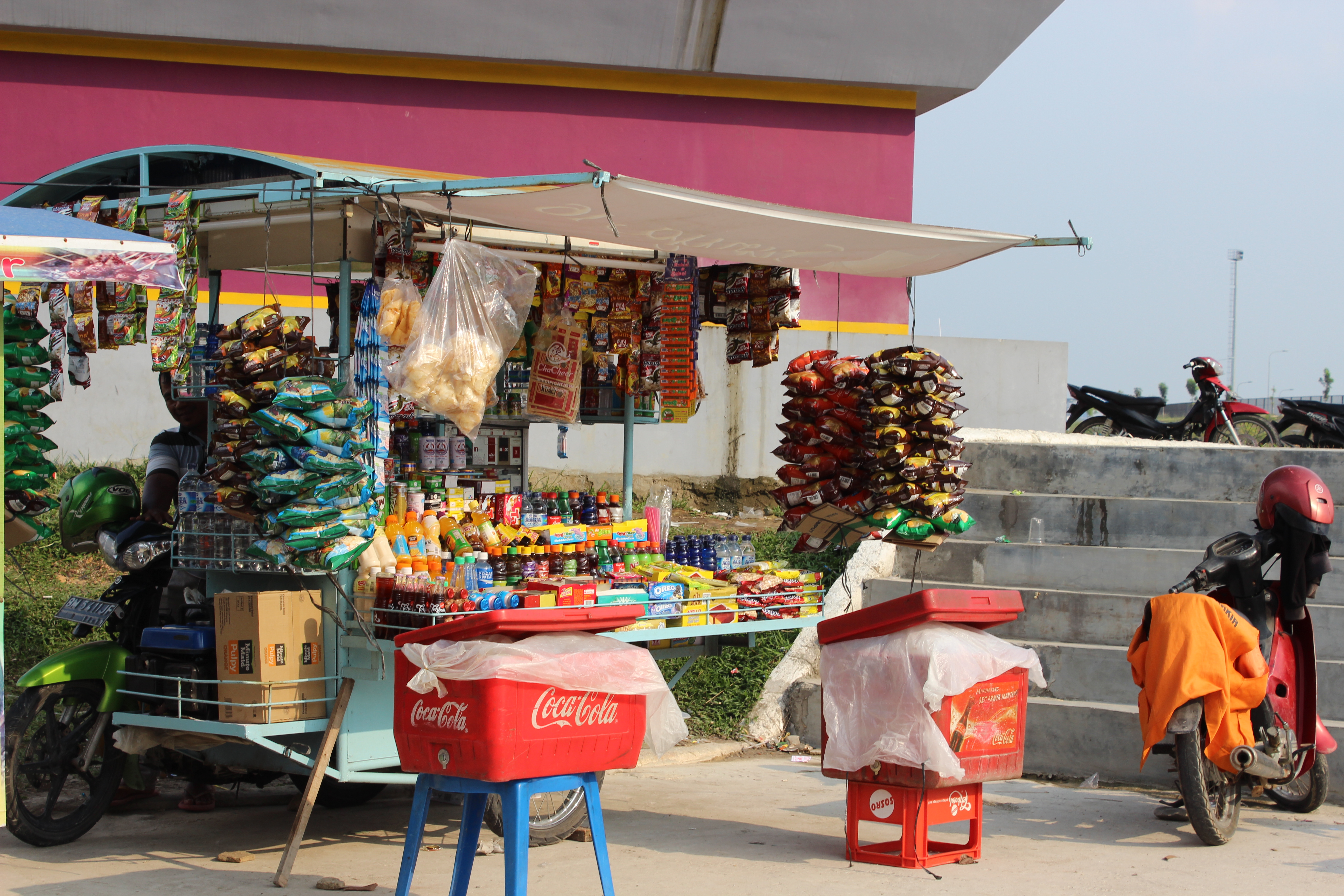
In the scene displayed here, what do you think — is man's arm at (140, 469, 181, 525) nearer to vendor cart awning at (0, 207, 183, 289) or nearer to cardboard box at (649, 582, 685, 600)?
vendor cart awning at (0, 207, 183, 289)

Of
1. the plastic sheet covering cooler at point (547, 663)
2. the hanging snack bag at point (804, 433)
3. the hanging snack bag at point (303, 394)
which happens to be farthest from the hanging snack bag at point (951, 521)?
the hanging snack bag at point (303, 394)

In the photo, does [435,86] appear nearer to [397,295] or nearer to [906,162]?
[906,162]

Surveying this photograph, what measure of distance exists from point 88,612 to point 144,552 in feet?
1.31

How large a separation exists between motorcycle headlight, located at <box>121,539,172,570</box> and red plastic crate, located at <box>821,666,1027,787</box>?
281 centimetres

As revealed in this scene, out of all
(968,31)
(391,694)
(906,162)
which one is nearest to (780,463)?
(906,162)

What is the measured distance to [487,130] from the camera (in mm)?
11570

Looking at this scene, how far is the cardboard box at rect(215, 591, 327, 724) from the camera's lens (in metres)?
4.30

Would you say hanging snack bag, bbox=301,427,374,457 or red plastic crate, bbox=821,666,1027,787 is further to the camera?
red plastic crate, bbox=821,666,1027,787

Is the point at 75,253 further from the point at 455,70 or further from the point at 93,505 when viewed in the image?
the point at 455,70

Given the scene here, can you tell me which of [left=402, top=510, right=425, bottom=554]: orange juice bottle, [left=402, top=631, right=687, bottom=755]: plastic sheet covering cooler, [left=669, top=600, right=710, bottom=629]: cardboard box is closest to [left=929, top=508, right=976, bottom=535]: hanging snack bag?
[left=669, top=600, right=710, bottom=629]: cardboard box

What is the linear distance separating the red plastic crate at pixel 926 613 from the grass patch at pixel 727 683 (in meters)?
2.40

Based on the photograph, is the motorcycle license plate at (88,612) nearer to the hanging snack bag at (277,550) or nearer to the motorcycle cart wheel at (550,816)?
the hanging snack bag at (277,550)

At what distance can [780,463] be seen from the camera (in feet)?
36.6

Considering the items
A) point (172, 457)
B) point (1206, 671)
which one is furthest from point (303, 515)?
point (1206, 671)
